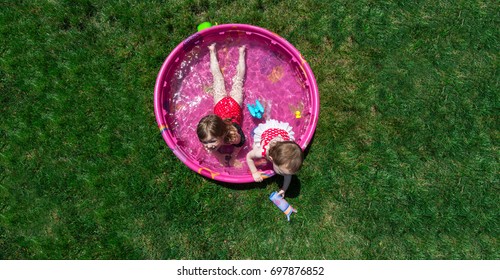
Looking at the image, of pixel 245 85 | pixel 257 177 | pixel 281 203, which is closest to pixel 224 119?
pixel 245 85

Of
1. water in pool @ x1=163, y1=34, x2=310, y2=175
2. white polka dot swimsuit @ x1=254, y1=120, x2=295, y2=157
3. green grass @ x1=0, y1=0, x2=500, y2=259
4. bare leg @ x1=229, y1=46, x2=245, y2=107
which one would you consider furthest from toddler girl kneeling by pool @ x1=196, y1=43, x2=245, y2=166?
green grass @ x1=0, y1=0, x2=500, y2=259

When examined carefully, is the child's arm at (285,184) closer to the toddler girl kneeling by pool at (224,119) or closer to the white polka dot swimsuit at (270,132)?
the white polka dot swimsuit at (270,132)

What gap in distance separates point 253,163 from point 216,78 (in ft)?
4.62

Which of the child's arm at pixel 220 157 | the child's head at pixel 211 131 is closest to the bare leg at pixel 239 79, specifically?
the child's arm at pixel 220 157

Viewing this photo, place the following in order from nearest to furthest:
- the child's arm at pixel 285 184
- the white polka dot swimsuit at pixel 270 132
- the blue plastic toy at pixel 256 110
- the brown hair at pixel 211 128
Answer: the brown hair at pixel 211 128, the white polka dot swimsuit at pixel 270 132, the child's arm at pixel 285 184, the blue plastic toy at pixel 256 110

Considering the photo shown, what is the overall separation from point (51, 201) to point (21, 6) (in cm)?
287

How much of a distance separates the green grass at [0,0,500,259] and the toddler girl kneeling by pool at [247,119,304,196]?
407 millimetres

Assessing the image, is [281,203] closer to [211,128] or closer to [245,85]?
[211,128]

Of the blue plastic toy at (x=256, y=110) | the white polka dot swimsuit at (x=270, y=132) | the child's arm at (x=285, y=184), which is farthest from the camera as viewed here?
the blue plastic toy at (x=256, y=110)

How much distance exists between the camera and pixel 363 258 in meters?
5.56

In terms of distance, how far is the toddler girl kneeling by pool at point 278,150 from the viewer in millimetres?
4605

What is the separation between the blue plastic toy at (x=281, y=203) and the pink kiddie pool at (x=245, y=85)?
1.38ft
